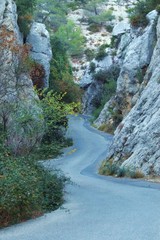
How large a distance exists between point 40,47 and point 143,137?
2111 cm

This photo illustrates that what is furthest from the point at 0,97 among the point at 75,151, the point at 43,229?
the point at 75,151

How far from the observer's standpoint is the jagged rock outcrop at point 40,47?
126 ft

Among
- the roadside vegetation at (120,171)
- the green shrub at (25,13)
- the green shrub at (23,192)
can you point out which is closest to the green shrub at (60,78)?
the green shrub at (25,13)

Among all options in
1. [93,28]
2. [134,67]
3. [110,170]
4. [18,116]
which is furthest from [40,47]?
[93,28]

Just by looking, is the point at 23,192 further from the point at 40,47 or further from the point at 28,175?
the point at 40,47

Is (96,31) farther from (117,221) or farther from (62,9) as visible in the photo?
(117,221)

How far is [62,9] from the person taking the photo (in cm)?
9119

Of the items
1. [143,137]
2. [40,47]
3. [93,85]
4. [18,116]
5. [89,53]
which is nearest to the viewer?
[18,116]

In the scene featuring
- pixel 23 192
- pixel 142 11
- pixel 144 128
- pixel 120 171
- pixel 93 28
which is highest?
pixel 93 28

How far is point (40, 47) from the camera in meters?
39.5

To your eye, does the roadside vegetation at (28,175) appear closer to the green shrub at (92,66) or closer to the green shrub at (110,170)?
the green shrub at (110,170)

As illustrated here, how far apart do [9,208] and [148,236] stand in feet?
10.7

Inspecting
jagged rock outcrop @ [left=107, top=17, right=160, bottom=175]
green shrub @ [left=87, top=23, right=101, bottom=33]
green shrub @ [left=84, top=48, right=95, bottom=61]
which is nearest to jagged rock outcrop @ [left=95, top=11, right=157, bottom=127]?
jagged rock outcrop @ [left=107, top=17, right=160, bottom=175]

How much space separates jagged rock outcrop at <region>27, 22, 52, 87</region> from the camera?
1517 inches
